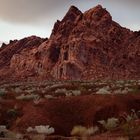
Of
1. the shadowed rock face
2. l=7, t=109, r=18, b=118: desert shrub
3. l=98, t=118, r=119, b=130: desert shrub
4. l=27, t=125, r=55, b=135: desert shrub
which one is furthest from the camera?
the shadowed rock face

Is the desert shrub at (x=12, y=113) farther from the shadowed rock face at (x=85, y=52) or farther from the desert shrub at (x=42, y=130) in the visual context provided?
the shadowed rock face at (x=85, y=52)

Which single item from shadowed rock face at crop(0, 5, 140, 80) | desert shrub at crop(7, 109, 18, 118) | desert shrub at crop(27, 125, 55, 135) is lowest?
desert shrub at crop(27, 125, 55, 135)

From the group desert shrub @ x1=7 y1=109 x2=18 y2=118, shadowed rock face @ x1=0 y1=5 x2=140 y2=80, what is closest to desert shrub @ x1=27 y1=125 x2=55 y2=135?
desert shrub @ x1=7 y1=109 x2=18 y2=118

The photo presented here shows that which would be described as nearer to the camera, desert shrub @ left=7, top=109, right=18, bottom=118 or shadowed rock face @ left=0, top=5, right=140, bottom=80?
desert shrub @ left=7, top=109, right=18, bottom=118

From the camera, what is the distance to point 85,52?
89.7m

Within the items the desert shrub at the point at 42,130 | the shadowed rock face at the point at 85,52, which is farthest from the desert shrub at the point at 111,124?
the shadowed rock face at the point at 85,52

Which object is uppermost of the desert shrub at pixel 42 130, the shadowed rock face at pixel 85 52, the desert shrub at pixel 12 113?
the shadowed rock face at pixel 85 52

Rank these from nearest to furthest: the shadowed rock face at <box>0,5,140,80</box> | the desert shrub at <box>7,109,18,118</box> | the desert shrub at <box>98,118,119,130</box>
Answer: the desert shrub at <box>98,118,119,130</box>
the desert shrub at <box>7,109,18,118</box>
the shadowed rock face at <box>0,5,140,80</box>

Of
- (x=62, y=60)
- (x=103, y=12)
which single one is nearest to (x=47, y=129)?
(x=62, y=60)

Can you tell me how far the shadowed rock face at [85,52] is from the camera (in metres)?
87.4

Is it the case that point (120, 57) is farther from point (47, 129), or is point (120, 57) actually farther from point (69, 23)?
point (47, 129)

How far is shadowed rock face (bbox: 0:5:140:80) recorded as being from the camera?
87.4 metres

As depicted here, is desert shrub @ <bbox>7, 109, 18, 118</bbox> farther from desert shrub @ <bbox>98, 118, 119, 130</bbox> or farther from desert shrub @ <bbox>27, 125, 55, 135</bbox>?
desert shrub @ <bbox>98, 118, 119, 130</bbox>

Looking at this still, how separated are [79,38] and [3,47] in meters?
55.6
